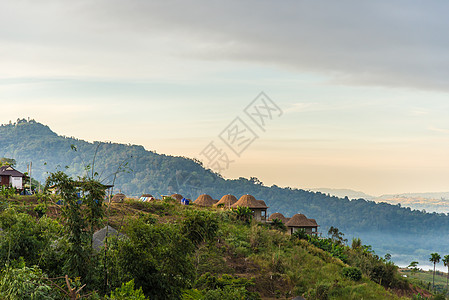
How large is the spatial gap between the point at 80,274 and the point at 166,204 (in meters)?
18.9

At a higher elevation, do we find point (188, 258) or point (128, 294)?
point (188, 258)

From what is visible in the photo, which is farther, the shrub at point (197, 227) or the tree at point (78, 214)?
the shrub at point (197, 227)

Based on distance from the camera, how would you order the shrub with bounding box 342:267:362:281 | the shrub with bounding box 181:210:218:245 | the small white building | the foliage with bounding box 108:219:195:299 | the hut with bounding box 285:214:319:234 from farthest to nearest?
the hut with bounding box 285:214:319:234 < the small white building < the shrub with bounding box 342:267:362:281 < the shrub with bounding box 181:210:218:245 < the foliage with bounding box 108:219:195:299

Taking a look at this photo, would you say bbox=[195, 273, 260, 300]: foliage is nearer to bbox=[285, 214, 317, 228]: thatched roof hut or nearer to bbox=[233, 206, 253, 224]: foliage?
bbox=[233, 206, 253, 224]: foliage

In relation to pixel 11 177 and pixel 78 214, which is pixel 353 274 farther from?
pixel 11 177

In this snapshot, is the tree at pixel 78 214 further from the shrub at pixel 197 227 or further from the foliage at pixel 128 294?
the shrub at pixel 197 227

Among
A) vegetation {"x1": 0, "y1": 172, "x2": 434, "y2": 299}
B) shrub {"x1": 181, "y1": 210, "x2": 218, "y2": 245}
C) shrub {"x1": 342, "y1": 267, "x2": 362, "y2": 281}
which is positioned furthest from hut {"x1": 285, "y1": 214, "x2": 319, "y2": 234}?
shrub {"x1": 181, "y1": 210, "x2": 218, "y2": 245}

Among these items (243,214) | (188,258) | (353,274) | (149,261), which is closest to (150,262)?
(149,261)

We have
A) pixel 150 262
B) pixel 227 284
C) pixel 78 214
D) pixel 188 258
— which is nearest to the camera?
pixel 78 214

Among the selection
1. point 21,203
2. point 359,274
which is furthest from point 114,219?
point 359,274

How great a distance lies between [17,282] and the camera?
8.40 m

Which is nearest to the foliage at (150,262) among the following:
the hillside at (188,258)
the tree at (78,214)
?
the hillside at (188,258)

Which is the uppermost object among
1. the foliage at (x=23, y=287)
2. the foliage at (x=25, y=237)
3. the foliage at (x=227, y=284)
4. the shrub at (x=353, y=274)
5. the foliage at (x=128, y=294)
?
the foliage at (x=25, y=237)

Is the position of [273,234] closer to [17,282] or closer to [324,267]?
[324,267]
